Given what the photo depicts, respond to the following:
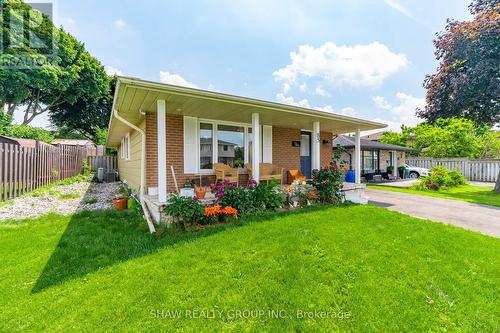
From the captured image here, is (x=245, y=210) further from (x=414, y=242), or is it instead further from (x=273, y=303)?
(x=414, y=242)

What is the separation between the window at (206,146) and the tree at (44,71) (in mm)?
15658

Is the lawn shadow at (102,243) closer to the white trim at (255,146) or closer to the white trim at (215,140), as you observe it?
the white trim at (255,146)

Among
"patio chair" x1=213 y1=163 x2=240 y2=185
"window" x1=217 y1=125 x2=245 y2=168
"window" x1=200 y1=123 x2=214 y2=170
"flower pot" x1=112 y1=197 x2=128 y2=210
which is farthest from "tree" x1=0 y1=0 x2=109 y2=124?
"patio chair" x1=213 y1=163 x2=240 y2=185

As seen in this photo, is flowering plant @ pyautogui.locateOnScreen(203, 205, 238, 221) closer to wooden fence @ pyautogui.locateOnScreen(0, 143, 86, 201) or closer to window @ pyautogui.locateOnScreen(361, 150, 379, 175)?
wooden fence @ pyautogui.locateOnScreen(0, 143, 86, 201)

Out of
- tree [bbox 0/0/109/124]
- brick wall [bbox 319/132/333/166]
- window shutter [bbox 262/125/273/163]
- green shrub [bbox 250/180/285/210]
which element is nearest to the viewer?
green shrub [bbox 250/180/285/210]

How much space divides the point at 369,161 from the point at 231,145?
13.1 meters

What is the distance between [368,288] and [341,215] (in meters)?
2.64

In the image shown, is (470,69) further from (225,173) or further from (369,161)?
(225,173)

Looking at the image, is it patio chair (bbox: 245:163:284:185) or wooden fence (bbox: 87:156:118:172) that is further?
wooden fence (bbox: 87:156:118:172)

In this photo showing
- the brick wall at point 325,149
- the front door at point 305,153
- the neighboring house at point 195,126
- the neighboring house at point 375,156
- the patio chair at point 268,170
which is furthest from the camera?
the neighboring house at point 375,156

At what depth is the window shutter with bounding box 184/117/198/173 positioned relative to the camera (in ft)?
21.5

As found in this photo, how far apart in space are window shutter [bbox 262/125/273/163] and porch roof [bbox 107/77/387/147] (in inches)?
14.0

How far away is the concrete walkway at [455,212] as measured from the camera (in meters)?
5.45

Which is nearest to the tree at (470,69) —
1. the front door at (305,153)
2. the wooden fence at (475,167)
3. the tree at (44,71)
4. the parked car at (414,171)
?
the wooden fence at (475,167)
